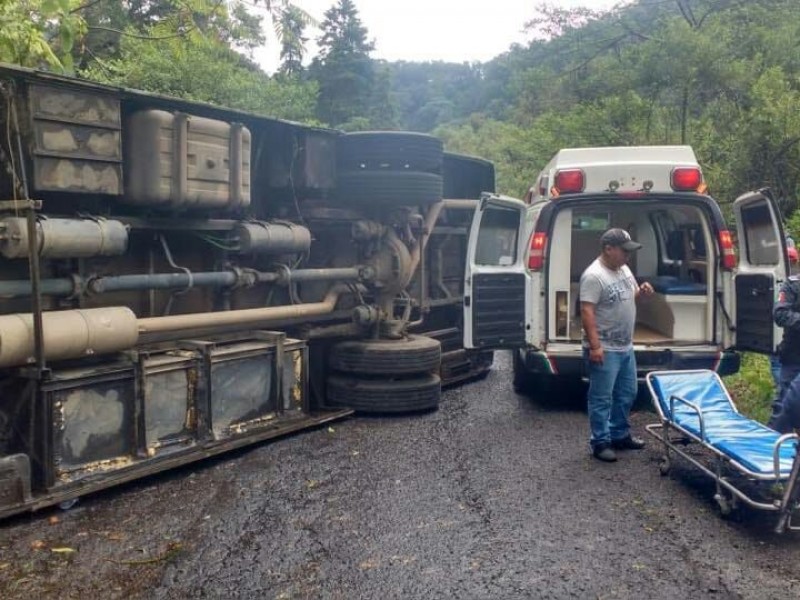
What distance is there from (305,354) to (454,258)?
349 centimetres

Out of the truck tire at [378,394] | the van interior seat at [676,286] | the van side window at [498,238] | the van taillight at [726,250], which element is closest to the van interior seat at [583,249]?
the van interior seat at [676,286]

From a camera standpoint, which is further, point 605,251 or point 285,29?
point 285,29

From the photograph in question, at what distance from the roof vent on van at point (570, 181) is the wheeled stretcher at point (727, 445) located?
208 centimetres

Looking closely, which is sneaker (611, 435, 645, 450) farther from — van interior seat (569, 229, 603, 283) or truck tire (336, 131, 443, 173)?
van interior seat (569, 229, 603, 283)

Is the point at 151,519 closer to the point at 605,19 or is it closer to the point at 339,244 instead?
the point at 339,244

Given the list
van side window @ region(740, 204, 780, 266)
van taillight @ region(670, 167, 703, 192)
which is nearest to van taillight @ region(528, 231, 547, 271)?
van taillight @ region(670, 167, 703, 192)

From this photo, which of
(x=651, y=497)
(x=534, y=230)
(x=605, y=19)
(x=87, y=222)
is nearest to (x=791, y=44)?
(x=605, y=19)

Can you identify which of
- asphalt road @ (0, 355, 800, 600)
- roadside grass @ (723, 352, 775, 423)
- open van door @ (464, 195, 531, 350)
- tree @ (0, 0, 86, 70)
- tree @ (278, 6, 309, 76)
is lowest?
asphalt road @ (0, 355, 800, 600)

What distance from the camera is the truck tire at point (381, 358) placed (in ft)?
23.8

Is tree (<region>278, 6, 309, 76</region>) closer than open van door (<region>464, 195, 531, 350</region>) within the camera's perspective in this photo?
No

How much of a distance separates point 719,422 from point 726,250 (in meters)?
2.34

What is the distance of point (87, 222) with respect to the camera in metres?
5.06

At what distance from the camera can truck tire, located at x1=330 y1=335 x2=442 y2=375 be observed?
7.26m

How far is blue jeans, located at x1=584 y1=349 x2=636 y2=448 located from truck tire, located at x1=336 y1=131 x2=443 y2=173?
250 centimetres
